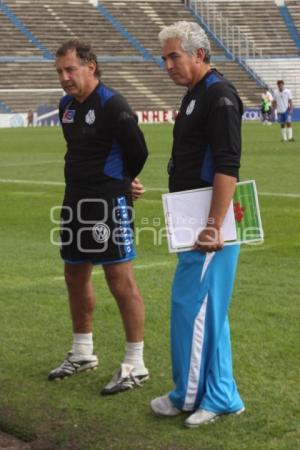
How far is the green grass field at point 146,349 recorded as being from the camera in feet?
15.4

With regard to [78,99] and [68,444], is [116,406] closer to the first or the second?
[68,444]

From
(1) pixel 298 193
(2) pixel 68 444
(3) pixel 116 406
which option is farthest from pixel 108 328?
(1) pixel 298 193

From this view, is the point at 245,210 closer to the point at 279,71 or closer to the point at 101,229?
the point at 101,229

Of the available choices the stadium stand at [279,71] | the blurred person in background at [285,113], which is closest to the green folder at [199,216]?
the blurred person in background at [285,113]

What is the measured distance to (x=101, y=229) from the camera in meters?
5.36

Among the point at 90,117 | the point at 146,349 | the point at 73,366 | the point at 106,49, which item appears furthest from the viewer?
the point at 106,49

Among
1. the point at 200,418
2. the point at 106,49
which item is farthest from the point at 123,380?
the point at 106,49

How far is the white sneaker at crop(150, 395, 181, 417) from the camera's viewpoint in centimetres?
489

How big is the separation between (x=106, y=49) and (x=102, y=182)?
52.3 meters

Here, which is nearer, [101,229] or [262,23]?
[101,229]

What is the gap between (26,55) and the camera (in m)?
54.5

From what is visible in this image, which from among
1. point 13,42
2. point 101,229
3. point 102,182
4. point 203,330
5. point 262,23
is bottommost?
point 203,330

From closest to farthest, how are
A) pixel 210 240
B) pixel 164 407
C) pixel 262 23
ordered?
pixel 210 240
pixel 164 407
pixel 262 23

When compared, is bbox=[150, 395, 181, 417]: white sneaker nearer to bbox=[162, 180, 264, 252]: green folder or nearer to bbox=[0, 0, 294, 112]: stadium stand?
bbox=[162, 180, 264, 252]: green folder
